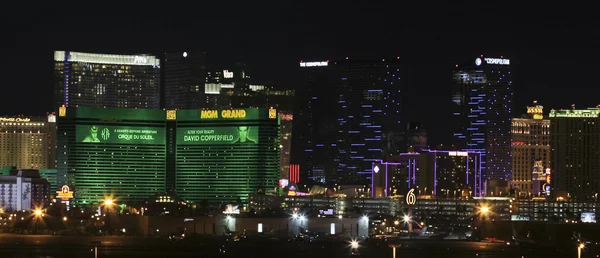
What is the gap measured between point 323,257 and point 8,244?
49.6 m

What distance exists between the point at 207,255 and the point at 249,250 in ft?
53.8

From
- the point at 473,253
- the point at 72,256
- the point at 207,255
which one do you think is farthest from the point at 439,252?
the point at 72,256

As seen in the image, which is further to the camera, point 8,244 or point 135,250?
point 8,244

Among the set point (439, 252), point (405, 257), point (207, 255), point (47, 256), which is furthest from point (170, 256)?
point (439, 252)

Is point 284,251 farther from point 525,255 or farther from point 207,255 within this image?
point 525,255

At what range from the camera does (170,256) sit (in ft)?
568

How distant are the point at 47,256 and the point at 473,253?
2474 inches

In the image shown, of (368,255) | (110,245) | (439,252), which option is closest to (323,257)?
(368,255)

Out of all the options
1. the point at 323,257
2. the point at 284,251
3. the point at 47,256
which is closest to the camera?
the point at 47,256

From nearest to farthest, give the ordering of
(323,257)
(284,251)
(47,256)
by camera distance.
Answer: (47,256) < (323,257) < (284,251)

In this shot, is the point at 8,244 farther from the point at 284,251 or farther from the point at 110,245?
the point at 284,251

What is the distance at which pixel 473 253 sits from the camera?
634ft

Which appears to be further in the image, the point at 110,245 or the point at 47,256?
the point at 110,245

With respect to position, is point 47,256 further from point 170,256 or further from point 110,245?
point 110,245
